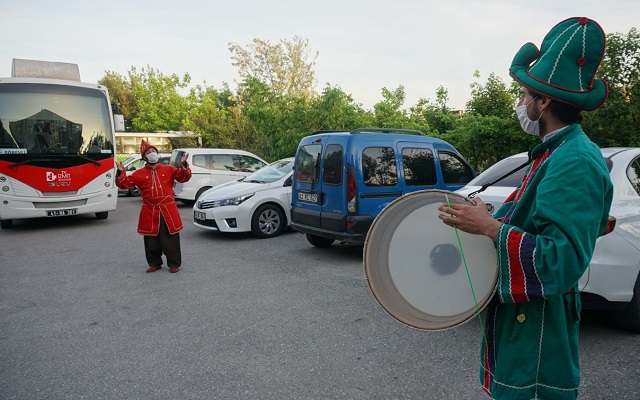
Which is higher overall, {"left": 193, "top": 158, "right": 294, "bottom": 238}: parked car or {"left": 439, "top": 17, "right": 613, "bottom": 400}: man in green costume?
{"left": 439, "top": 17, "right": 613, "bottom": 400}: man in green costume

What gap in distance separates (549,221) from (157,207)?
6.10 metres

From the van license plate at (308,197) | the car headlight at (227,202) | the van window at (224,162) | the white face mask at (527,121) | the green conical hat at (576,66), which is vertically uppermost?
the green conical hat at (576,66)

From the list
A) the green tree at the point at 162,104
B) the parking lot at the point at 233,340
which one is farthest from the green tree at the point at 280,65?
the parking lot at the point at 233,340

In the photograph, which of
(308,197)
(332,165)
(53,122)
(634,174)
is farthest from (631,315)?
(53,122)

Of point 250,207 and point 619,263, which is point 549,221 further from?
point 250,207

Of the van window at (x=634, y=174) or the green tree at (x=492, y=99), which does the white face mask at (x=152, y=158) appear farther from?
the green tree at (x=492, y=99)

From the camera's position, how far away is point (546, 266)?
1446mm

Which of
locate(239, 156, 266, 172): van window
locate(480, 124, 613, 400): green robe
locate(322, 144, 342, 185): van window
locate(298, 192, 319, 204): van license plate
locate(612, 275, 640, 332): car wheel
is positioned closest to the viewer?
locate(480, 124, 613, 400): green robe

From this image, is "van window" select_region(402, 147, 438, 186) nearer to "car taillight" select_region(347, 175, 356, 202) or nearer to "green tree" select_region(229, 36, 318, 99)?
"car taillight" select_region(347, 175, 356, 202)

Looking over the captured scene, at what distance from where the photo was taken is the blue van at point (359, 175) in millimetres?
6703

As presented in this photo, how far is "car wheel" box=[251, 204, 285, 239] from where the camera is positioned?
920 centimetres

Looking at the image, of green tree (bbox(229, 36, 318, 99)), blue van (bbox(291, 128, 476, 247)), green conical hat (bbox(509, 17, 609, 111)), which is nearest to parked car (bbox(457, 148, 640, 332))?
green conical hat (bbox(509, 17, 609, 111))

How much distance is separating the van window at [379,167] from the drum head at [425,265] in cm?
485

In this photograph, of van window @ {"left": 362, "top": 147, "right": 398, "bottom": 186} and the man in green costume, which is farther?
van window @ {"left": 362, "top": 147, "right": 398, "bottom": 186}
